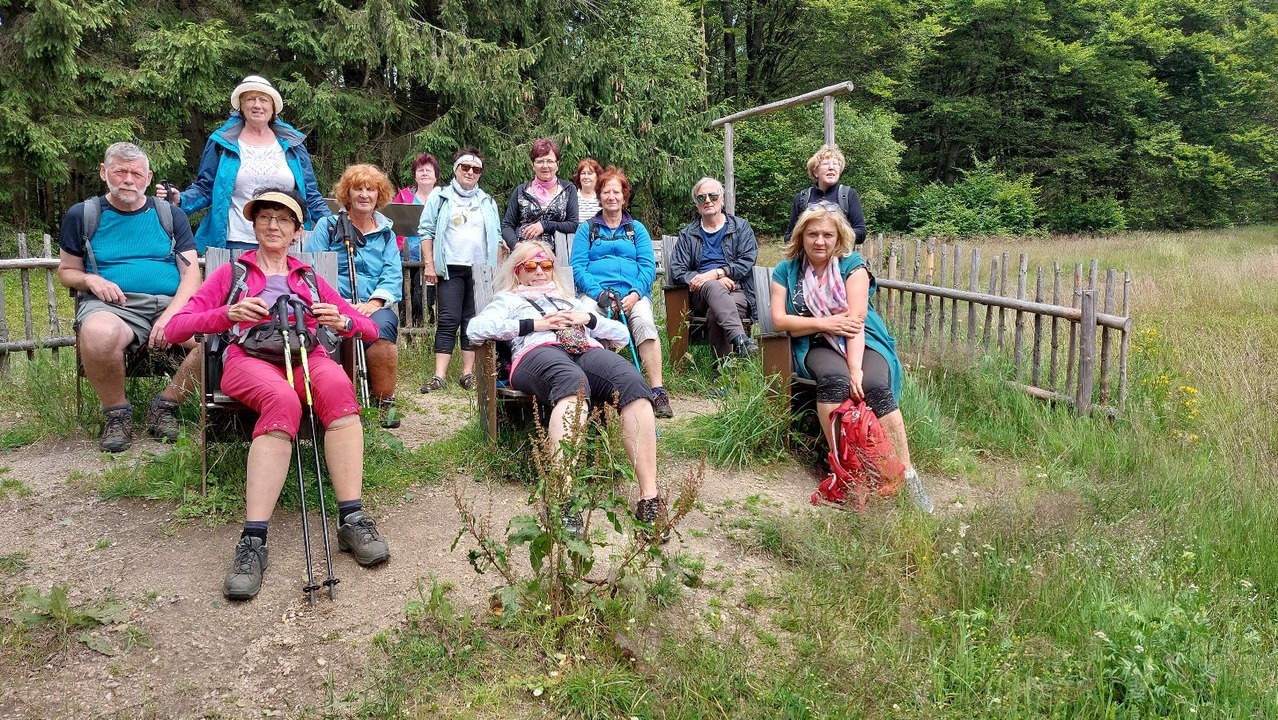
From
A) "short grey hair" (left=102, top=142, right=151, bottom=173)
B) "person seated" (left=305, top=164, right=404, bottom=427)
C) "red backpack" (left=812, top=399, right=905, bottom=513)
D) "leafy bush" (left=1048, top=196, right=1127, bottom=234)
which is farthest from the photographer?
"leafy bush" (left=1048, top=196, right=1127, bottom=234)

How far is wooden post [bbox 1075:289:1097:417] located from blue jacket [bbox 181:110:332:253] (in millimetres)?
4840

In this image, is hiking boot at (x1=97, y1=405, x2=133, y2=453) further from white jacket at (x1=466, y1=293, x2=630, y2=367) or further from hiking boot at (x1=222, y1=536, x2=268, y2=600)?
white jacket at (x1=466, y1=293, x2=630, y2=367)

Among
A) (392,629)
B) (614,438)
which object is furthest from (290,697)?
(614,438)

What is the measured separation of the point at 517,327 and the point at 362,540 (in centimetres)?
135

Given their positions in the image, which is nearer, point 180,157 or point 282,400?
point 282,400

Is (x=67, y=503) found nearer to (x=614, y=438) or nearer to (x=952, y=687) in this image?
(x=614, y=438)

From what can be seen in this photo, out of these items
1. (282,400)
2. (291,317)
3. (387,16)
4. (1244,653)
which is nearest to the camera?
(1244,653)

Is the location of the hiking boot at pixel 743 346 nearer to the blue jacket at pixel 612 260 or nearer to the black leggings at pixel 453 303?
the blue jacket at pixel 612 260

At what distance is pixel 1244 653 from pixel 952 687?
1014 mm

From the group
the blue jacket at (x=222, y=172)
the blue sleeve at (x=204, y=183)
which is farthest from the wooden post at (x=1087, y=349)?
the blue sleeve at (x=204, y=183)

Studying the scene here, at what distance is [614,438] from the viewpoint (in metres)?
3.89

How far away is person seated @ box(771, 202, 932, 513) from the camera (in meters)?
4.51

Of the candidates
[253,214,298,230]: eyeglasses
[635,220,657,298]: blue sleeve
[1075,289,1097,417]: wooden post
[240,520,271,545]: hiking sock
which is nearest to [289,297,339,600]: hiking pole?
[240,520,271,545]: hiking sock

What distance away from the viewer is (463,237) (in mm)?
6410
